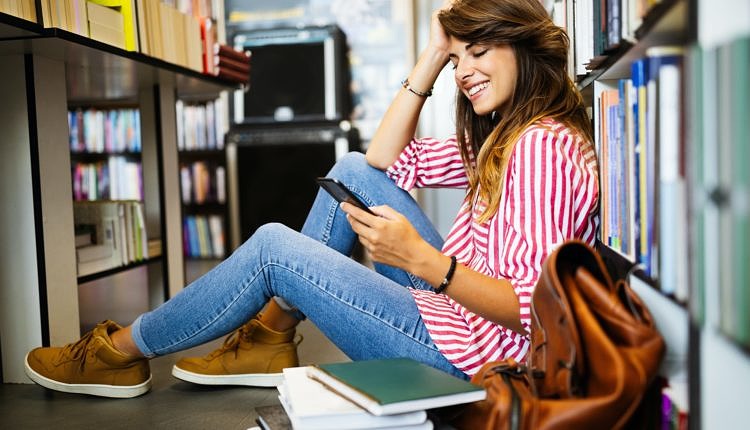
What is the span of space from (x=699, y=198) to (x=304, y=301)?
808 millimetres

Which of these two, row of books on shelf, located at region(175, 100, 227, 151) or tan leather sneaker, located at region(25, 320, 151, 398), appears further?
row of books on shelf, located at region(175, 100, 227, 151)

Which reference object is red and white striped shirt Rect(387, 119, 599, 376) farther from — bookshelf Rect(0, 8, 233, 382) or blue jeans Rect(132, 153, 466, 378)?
bookshelf Rect(0, 8, 233, 382)

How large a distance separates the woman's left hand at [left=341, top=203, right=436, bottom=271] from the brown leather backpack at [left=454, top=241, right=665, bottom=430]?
0.84 ft

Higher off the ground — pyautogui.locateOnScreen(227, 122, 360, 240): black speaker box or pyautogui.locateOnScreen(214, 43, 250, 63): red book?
pyautogui.locateOnScreen(214, 43, 250, 63): red book

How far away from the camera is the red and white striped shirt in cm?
111

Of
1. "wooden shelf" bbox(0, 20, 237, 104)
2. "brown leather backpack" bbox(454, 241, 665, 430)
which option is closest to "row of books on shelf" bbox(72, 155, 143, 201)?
"wooden shelf" bbox(0, 20, 237, 104)

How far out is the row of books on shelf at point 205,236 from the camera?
4758 mm

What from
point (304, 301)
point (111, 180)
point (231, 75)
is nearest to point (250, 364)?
point (304, 301)

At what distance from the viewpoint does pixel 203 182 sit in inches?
188

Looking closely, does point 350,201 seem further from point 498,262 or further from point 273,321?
point 273,321

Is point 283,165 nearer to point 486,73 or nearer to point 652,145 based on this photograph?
point 486,73

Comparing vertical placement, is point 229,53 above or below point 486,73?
above

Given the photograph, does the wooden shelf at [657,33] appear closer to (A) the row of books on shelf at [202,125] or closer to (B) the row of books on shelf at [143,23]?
(B) the row of books on shelf at [143,23]

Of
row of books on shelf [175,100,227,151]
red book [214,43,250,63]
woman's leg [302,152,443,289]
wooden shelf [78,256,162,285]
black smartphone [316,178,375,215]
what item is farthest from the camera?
row of books on shelf [175,100,227,151]
